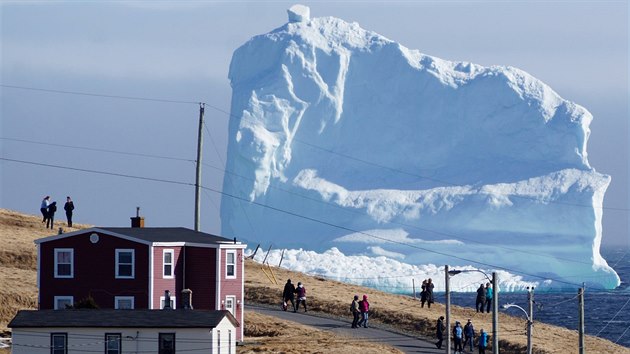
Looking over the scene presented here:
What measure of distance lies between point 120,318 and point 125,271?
22.2 ft

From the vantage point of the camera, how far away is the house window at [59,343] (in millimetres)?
43662

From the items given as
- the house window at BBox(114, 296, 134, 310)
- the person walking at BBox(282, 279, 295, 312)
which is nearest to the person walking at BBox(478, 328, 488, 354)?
the person walking at BBox(282, 279, 295, 312)

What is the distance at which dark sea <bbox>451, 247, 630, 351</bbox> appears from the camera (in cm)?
9025

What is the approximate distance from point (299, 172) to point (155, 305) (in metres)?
65.5

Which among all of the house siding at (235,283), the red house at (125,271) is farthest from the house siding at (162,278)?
the house siding at (235,283)

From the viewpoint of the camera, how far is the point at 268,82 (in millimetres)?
112938

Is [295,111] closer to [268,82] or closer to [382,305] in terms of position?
[268,82]

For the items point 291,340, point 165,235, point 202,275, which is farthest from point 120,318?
point 291,340

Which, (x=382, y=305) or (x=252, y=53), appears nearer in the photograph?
(x=382, y=305)

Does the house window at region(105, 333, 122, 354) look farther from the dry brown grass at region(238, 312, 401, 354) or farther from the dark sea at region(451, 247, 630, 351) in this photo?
the dark sea at region(451, 247, 630, 351)

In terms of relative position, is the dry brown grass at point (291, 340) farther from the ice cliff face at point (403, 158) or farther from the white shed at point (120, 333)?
the ice cliff face at point (403, 158)

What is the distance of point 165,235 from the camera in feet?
172

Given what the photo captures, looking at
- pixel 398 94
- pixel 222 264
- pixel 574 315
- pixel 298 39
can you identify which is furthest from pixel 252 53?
pixel 222 264

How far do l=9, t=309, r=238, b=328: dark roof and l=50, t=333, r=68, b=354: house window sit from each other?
34 centimetres
